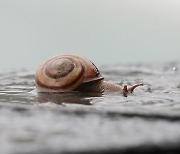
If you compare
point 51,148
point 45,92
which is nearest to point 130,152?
point 51,148

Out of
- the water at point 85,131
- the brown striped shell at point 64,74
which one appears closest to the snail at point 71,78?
the brown striped shell at point 64,74

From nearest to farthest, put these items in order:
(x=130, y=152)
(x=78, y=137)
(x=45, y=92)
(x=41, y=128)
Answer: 1. (x=130, y=152)
2. (x=78, y=137)
3. (x=41, y=128)
4. (x=45, y=92)

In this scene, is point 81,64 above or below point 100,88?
above

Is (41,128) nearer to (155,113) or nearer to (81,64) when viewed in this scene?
(155,113)

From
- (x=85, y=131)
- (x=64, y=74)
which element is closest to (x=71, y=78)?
(x=64, y=74)

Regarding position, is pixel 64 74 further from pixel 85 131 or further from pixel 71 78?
pixel 85 131

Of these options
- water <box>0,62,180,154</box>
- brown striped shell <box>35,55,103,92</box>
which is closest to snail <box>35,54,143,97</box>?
brown striped shell <box>35,55,103,92</box>

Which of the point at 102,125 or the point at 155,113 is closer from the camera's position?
the point at 102,125

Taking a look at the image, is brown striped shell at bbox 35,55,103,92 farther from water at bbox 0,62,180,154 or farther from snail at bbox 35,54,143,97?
water at bbox 0,62,180,154
